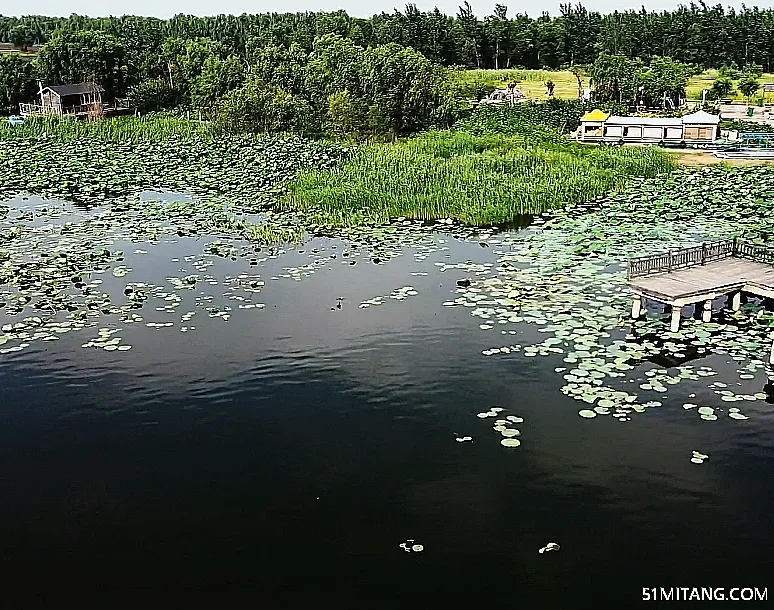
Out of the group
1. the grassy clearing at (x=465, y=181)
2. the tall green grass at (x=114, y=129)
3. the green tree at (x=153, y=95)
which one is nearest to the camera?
the grassy clearing at (x=465, y=181)

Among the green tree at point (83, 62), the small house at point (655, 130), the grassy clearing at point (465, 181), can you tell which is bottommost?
the grassy clearing at point (465, 181)

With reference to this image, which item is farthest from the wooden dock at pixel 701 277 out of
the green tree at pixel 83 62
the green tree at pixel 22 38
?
the green tree at pixel 22 38

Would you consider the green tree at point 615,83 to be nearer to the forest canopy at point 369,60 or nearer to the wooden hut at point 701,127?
the forest canopy at point 369,60

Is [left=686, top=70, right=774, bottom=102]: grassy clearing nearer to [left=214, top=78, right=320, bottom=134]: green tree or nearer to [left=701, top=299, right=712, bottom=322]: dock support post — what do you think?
[left=214, top=78, right=320, bottom=134]: green tree

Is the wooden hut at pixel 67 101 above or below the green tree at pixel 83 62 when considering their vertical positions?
below

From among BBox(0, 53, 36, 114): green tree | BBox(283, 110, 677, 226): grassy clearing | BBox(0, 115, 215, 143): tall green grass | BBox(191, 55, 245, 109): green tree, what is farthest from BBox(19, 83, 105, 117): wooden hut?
BBox(283, 110, 677, 226): grassy clearing

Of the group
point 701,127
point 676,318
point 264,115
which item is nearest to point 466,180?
point 676,318
